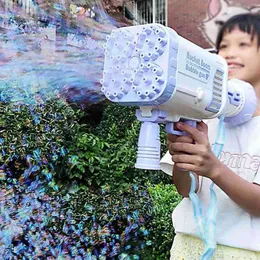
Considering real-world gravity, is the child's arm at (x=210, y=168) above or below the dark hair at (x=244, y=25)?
below

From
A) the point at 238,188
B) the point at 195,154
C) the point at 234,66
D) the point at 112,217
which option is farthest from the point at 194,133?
the point at 112,217

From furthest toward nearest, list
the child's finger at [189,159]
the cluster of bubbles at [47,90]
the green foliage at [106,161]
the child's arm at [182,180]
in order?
1. the green foliage at [106,161]
2. the cluster of bubbles at [47,90]
3. the child's arm at [182,180]
4. the child's finger at [189,159]

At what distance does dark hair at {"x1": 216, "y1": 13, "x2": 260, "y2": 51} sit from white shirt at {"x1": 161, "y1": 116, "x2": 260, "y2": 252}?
0.19m

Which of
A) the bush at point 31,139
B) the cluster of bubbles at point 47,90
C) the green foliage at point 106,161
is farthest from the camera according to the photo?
the green foliage at point 106,161

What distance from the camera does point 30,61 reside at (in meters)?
2.76

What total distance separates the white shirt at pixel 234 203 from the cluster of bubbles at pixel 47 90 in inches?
43.5

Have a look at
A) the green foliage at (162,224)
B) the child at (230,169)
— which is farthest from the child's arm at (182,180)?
the green foliage at (162,224)

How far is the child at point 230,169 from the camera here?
2.94 ft

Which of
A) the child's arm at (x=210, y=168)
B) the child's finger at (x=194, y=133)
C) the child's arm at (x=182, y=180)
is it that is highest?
the child's finger at (x=194, y=133)

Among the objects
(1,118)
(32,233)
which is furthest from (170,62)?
(1,118)

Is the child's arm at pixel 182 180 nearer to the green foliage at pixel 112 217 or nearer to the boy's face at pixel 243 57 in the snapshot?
the boy's face at pixel 243 57

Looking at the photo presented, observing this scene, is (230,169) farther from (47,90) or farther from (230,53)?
(47,90)

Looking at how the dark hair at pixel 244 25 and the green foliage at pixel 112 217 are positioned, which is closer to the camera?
the dark hair at pixel 244 25

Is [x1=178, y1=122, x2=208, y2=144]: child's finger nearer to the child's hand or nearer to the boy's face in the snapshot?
the child's hand
